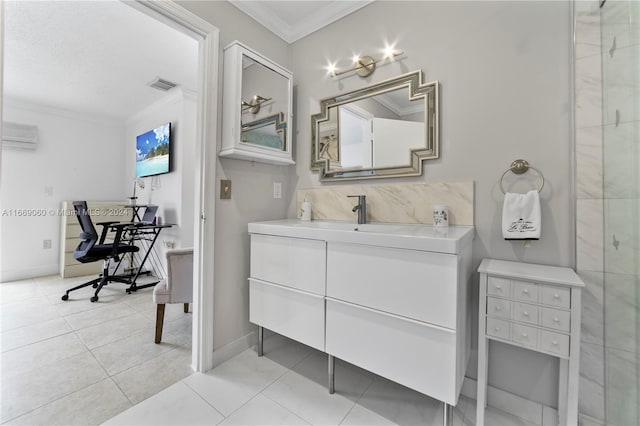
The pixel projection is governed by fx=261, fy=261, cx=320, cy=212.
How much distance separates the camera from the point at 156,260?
3799 mm

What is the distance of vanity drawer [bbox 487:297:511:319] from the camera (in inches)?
44.7

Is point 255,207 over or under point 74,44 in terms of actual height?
under

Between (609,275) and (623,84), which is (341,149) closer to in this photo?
(623,84)

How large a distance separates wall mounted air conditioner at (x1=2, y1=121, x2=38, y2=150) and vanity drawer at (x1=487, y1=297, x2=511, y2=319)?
221 inches

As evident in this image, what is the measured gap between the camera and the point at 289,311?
154 cm

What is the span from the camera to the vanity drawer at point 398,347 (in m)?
1.06

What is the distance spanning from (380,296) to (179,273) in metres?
1.53

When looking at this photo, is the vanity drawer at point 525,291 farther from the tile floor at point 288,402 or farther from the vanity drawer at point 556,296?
the tile floor at point 288,402

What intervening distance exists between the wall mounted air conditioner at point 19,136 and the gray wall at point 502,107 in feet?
16.2

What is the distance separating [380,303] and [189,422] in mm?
1070

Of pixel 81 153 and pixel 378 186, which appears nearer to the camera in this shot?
pixel 378 186

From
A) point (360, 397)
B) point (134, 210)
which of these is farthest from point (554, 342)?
point (134, 210)

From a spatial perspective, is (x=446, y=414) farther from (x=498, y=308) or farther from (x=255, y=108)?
(x=255, y=108)

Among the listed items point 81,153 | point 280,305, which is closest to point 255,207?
point 280,305
